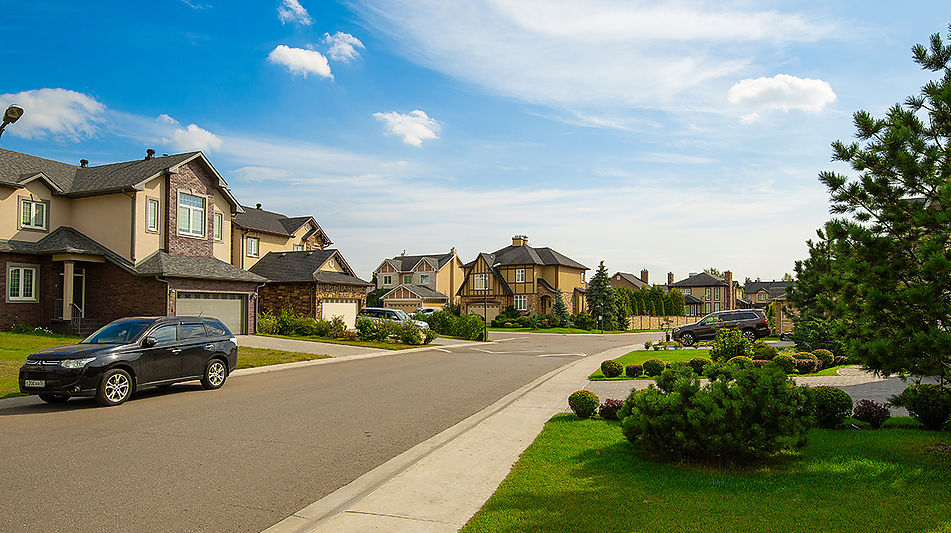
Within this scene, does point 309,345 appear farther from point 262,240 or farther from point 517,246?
point 517,246

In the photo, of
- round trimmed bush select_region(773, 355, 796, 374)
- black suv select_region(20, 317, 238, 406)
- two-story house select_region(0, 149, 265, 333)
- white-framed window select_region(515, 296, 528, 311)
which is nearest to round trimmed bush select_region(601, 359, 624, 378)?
round trimmed bush select_region(773, 355, 796, 374)

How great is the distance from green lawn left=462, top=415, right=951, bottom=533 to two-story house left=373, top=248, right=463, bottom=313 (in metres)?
53.8

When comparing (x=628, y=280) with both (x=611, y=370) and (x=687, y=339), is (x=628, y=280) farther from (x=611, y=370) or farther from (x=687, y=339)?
(x=611, y=370)

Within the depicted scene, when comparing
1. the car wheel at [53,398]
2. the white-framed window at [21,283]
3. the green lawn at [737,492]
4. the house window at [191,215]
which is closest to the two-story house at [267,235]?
the house window at [191,215]

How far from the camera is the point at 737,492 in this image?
19.6ft

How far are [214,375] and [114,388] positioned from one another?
264cm

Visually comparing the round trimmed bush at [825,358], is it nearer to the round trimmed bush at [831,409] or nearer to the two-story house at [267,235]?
the round trimmed bush at [831,409]

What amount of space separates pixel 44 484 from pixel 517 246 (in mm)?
60765

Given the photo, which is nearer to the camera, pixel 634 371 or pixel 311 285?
pixel 634 371

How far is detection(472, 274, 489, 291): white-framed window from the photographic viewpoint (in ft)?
203

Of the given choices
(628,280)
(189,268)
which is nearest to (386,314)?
(189,268)

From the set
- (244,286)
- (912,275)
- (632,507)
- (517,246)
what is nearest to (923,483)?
(912,275)

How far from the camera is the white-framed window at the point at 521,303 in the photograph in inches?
2389

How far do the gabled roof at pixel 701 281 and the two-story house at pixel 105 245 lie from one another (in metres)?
77.9
